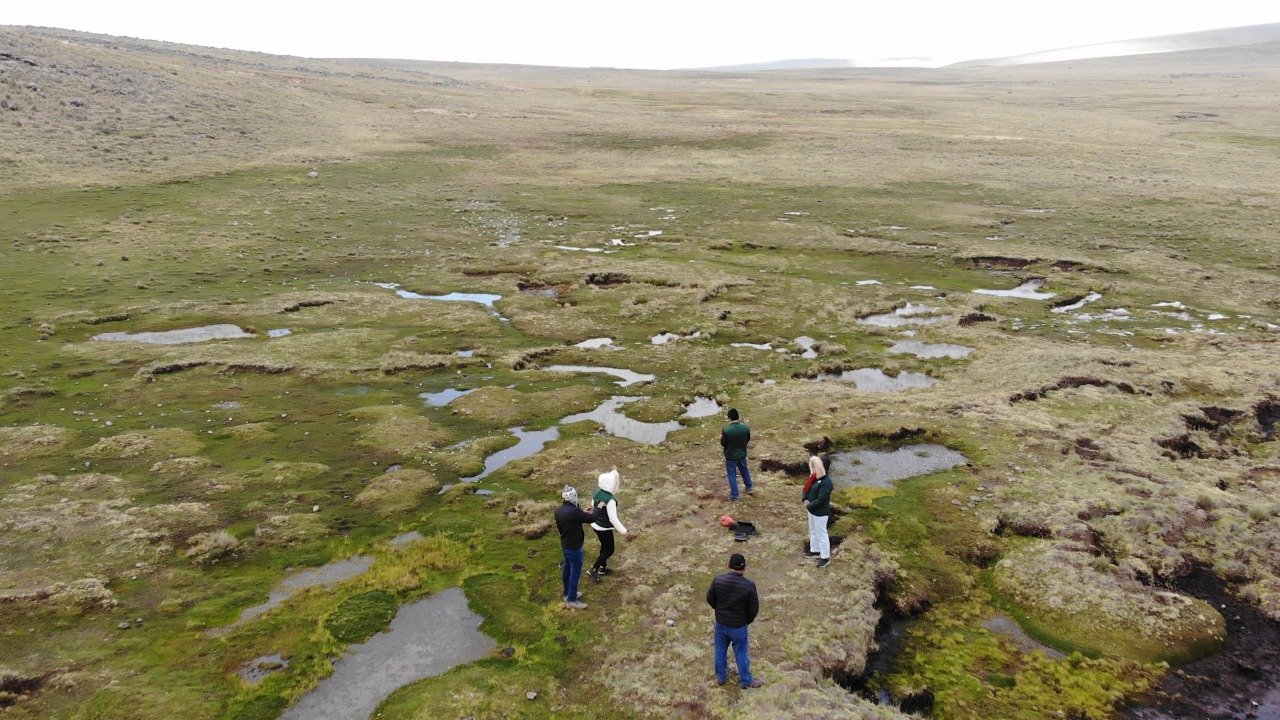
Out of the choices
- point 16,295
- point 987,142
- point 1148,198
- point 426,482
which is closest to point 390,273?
point 16,295

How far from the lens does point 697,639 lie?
1641 cm

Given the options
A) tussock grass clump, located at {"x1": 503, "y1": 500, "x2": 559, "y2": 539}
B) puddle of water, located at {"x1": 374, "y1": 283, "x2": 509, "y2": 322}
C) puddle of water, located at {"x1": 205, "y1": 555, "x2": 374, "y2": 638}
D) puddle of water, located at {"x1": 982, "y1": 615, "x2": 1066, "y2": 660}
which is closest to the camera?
puddle of water, located at {"x1": 982, "y1": 615, "x2": 1066, "y2": 660}

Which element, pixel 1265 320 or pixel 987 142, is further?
pixel 987 142

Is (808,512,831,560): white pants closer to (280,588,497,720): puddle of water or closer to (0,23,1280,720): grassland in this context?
(0,23,1280,720): grassland

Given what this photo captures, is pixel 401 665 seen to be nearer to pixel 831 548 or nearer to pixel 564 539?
pixel 564 539

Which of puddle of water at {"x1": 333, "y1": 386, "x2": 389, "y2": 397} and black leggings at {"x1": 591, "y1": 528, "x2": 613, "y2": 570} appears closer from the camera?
black leggings at {"x1": 591, "y1": 528, "x2": 613, "y2": 570}

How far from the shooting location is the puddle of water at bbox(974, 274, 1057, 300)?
48.1m

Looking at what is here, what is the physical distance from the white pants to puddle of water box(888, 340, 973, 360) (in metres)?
21.5

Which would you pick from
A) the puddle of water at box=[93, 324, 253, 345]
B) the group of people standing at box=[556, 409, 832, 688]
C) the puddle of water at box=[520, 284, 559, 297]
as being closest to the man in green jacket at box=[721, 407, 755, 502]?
the group of people standing at box=[556, 409, 832, 688]

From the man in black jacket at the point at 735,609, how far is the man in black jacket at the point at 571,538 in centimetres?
406

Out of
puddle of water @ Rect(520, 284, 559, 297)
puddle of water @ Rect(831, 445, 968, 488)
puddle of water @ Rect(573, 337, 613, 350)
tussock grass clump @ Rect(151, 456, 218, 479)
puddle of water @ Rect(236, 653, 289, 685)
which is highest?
puddle of water @ Rect(520, 284, 559, 297)

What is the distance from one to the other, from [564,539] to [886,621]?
847 cm

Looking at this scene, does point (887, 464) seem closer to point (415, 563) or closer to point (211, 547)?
point (415, 563)

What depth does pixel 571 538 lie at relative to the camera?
677 inches
